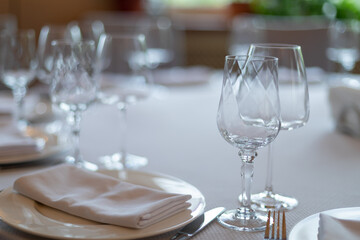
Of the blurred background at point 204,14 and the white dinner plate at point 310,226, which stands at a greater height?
the blurred background at point 204,14

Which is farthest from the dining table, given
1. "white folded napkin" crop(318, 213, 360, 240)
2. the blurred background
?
the blurred background

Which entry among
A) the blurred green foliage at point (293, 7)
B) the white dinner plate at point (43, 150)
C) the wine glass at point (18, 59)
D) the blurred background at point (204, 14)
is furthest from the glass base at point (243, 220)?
the blurred green foliage at point (293, 7)

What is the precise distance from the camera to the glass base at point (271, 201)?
0.86 meters

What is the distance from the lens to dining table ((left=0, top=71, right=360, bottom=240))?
89 cm

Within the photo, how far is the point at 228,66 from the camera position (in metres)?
0.77

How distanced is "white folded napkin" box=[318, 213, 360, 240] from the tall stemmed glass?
0.12 meters

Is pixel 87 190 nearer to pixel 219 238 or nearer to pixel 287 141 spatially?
pixel 219 238

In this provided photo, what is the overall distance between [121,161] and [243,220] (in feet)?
1.38

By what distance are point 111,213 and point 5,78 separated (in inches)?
30.6

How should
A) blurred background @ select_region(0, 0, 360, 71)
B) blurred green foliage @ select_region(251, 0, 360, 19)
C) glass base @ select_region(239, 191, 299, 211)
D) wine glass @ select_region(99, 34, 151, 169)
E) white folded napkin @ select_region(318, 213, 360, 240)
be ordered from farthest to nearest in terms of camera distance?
blurred green foliage @ select_region(251, 0, 360, 19)
blurred background @ select_region(0, 0, 360, 71)
wine glass @ select_region(99, 34, 151, 169)
glass base @ select_region(239, 191, 299, 211)
white folded napkin @ select_region(318, 213, 360, 240)

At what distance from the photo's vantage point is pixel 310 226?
72 cm

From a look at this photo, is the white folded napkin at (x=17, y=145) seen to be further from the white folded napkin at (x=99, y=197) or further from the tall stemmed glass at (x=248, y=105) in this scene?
the tall stemmed glass at (x=248, y=105)

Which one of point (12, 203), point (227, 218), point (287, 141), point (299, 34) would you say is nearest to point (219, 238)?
point (227, 218)

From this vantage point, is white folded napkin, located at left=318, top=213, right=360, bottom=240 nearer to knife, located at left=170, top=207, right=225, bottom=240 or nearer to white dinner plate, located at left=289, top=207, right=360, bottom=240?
white dinner plate, located at left=289, top=207, right=360, bottom=240
